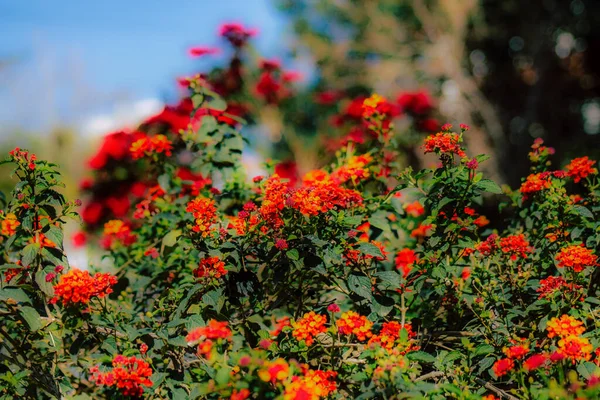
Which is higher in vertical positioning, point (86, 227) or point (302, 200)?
point (86, 227)

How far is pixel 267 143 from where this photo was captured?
877 cm

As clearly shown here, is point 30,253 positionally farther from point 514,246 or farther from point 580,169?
point 580,169

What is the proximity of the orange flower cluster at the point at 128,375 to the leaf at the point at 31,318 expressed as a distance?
0.81 feet

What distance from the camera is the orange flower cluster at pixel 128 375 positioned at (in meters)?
1.49

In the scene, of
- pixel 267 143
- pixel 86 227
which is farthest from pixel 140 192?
pixel 267 143

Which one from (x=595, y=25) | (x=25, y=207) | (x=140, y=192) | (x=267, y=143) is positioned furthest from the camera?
(x=267, y=143)

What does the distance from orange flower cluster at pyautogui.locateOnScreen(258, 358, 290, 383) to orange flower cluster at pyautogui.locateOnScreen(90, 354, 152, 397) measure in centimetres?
34

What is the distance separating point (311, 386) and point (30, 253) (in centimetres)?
89

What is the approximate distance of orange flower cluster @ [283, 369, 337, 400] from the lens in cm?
133

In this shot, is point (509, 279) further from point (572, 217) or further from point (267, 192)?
point (267, 192)

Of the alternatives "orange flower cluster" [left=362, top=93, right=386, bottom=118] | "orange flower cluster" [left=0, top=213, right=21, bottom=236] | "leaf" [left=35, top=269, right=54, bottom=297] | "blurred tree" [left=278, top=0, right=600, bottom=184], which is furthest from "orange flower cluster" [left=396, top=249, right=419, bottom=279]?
"blurred tree" [left=278, top=0, right=600, bottom=184]

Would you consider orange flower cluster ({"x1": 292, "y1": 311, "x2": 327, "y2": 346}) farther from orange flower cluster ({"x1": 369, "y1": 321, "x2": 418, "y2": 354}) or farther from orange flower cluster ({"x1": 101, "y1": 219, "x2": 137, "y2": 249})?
orange flower cluster ({"x1": 101, "y1": 219, "x2": 137, "y2": 249})

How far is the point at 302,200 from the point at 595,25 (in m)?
7.81

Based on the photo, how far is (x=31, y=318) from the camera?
1695mm
